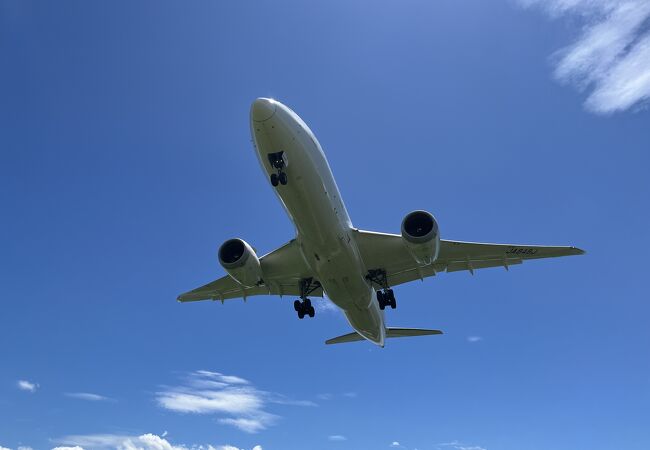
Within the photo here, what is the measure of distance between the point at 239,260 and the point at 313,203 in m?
4.47

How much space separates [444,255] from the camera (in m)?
21.4

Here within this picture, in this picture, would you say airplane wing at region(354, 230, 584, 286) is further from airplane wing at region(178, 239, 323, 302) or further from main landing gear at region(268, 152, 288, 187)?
main landing gear at region(268, 152, 288, 187)

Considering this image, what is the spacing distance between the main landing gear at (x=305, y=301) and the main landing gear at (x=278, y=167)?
7.41m

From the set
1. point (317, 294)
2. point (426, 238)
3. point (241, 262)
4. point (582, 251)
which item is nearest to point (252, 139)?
point (241, 262)

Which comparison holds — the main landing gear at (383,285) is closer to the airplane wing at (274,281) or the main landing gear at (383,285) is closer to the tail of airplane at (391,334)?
the airplane wing at (274,281)

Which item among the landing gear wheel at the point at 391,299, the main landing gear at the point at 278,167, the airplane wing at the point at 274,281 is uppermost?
the airplane wing at the point at 274,281

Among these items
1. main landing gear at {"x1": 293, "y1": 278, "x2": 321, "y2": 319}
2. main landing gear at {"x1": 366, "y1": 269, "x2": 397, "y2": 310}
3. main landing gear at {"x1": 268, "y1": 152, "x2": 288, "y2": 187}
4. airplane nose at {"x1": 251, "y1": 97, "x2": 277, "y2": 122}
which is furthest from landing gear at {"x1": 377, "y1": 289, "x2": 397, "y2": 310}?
airplane nose at {"x1": 251, "y1": 97, "x2": 277, "y2": 122}

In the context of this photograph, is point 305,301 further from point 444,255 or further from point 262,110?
point 262,110

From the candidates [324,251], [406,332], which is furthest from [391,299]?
[406,332]

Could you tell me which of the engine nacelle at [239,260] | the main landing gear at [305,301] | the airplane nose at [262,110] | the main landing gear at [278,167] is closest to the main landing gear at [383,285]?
the main landing gear at [305,301]

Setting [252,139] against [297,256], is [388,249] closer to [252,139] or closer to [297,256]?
[297,256]

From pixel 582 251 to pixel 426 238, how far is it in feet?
21.4

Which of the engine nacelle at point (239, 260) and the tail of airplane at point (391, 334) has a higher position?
the tail of airplane at point (391, 334)

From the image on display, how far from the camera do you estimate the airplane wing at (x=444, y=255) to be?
20.0m
